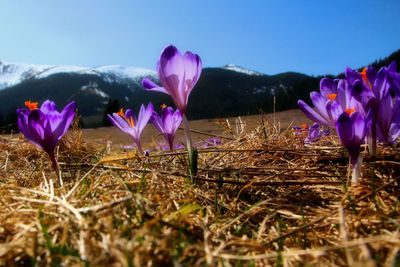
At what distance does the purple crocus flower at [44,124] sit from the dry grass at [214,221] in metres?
0.19

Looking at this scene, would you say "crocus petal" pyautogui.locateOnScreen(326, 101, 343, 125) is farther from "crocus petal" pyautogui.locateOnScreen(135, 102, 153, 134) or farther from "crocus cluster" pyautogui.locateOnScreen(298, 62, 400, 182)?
"crocus petal" pyautogui.locateOnScreen(135, 102, 153, 134)

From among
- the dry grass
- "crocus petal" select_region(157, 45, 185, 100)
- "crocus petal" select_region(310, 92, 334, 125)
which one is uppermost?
"crocus petal" select_region(157, 45, 185, 100)

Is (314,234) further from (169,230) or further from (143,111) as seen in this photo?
(143,111)

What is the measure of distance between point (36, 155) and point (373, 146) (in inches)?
82.5

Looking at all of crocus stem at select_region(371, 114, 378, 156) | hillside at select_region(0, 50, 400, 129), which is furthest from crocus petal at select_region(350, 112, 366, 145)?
hillside at select_region(0, 50, 400, 129)

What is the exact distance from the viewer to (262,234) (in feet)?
2.45

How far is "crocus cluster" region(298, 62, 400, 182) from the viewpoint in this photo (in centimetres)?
82

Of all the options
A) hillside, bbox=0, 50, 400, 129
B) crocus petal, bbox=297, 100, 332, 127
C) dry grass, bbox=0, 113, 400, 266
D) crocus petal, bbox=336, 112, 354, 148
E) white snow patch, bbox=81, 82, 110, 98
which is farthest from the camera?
white snow patch, bbox=81, 82, 110, 98

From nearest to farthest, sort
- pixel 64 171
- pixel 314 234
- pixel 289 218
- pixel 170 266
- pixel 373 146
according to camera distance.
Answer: pixel 170 266, pixel 314 234, pixel 289 218, pixel 373 146, pixel 64 171

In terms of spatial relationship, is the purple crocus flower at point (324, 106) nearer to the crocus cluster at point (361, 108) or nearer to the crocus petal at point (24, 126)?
the crocus cluster at point (361, 108)

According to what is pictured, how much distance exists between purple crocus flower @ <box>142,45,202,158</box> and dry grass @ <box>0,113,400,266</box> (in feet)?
1.02

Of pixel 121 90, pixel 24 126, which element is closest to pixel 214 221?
pixel 24 126

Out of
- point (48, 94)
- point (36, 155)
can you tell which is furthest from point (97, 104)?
point (36, 155)

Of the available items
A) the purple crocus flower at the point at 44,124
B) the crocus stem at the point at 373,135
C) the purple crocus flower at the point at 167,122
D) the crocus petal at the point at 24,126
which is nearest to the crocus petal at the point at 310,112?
the crocus stem at the point at 373,135
